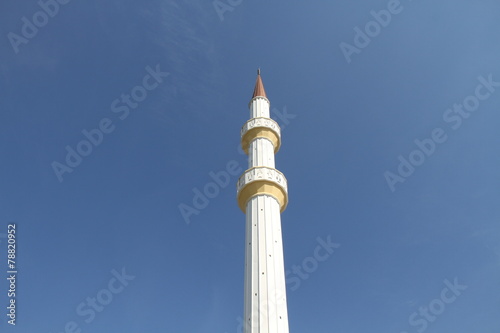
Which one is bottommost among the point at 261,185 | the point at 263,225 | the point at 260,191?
the point at 263,225

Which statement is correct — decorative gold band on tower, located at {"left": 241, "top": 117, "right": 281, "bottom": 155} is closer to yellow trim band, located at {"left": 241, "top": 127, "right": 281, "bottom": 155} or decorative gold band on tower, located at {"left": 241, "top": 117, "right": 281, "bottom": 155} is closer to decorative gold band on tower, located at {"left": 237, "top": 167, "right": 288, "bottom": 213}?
yellow trim band, located at {"left": 241, "top": 127, "right": 281, "bottom": 155}

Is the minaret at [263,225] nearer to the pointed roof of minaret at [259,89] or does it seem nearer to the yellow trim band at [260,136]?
the yellow trim band at [260,136]

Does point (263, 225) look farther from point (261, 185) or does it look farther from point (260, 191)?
point (261, 185)

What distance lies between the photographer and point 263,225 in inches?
567

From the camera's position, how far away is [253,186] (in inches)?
617

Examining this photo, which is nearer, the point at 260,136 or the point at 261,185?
the point at 261,185

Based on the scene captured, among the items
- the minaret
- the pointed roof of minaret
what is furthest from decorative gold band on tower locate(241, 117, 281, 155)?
the pointed roof of minaret

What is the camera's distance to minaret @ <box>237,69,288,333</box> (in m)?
12.4

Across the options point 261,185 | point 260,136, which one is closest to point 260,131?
point 260,136

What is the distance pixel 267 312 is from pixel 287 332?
778 millimetres

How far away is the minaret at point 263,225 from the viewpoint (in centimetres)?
1237

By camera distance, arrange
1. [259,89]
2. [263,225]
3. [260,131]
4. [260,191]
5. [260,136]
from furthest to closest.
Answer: [259,89], [260,131], [260,136], [260,191], [263,225]

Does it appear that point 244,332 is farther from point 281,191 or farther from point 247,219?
point 281,191

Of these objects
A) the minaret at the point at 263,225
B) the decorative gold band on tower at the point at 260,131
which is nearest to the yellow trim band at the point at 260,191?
the minaret at the point at 263,225
